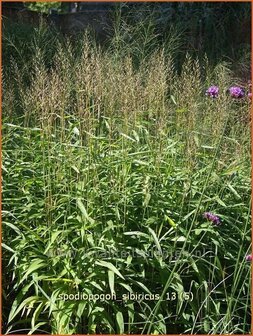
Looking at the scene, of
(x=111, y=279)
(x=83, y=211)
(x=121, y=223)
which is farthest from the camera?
(x=121, y=223)

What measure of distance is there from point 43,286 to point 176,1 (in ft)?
19.6

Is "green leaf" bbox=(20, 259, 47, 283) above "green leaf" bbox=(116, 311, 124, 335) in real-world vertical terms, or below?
above

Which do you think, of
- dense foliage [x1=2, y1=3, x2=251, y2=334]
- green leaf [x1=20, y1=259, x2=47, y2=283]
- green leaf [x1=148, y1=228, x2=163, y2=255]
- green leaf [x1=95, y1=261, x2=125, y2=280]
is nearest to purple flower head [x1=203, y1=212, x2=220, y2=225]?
dense foliage [x1=2, y1=3, x2=251, y2=334]

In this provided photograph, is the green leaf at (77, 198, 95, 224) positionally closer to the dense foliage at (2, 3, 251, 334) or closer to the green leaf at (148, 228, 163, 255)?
the dense foliage at (2, 3, 251, 334)

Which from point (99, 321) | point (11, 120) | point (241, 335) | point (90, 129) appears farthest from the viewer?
point (11, 120)

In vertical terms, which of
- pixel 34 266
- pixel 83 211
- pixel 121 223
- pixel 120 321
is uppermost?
pixel 83 211

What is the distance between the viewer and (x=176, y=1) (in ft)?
24.8

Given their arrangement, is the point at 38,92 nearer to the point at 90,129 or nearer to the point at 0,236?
the point at 90,129

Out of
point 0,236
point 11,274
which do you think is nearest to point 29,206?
point 0,236

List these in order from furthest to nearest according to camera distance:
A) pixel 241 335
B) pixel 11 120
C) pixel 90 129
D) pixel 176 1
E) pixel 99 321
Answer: pixel 176 1 < pixel 11 120 < pixel 90 129 < pixel 99 321 < pixel 241 335

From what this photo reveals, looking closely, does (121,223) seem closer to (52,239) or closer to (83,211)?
(83,211)

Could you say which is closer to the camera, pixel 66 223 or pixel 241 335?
pixel 241 335

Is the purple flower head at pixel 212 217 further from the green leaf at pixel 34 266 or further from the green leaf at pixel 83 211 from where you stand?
the green leaf at pixel 34 266

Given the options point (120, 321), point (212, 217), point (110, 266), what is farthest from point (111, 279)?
point (212, 217)
